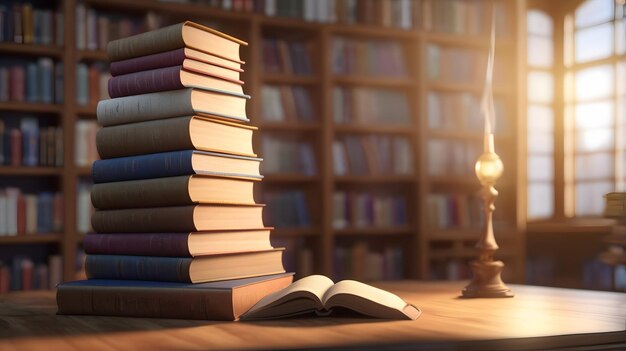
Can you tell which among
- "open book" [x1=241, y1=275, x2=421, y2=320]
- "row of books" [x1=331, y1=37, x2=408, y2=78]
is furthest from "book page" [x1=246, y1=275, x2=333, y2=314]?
"row of books" [x1=331, y1=37, x2=408, y2=78]

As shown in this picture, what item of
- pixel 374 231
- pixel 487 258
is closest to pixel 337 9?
pixel 374 231

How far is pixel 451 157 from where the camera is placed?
539 centimetres

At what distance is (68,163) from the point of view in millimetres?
4230

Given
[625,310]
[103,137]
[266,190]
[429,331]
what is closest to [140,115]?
[103,137]

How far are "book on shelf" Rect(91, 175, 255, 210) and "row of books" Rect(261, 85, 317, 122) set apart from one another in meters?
3.38

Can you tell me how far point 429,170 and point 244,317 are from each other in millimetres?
4226

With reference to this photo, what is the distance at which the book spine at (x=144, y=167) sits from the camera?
1.25 m

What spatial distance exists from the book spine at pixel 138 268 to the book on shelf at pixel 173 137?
0.58 ft

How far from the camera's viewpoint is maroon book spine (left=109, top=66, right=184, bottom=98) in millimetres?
1294

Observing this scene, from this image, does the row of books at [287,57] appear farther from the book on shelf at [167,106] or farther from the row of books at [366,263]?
the book on shelf at [167,106]

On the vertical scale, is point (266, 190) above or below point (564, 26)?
below

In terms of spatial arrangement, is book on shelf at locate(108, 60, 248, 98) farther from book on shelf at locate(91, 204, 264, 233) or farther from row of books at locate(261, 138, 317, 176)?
row of books at locate(261, 138, 317, 176)

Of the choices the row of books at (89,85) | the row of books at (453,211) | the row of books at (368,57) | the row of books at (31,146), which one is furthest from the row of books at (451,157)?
the row of books at (31,146)

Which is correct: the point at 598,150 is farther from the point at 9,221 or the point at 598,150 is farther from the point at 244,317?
the point at 244,317
